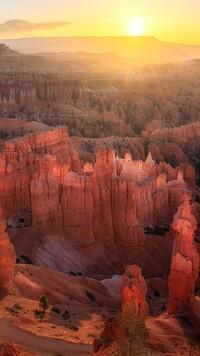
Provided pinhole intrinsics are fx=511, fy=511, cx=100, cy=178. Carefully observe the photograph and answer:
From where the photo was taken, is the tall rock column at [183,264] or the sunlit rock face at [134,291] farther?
the tall rock column at [183,264]

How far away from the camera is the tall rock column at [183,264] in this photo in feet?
70.7

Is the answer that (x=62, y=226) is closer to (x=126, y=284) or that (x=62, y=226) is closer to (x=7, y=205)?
(x=7, y=205)

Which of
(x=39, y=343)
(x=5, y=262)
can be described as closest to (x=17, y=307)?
(x=5, y=262)

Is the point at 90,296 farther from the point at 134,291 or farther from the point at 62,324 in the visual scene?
the point at 62,324

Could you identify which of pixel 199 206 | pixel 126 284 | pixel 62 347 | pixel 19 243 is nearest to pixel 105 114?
pixel 199 206

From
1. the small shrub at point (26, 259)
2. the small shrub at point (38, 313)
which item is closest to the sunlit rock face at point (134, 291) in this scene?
the small shrub at point (38, 313)

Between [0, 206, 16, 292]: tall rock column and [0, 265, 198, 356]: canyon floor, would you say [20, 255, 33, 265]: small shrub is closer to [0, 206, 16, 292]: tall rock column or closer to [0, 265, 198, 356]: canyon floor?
[0, 265, 198, 356]: canyon floor

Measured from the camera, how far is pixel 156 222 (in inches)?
1314

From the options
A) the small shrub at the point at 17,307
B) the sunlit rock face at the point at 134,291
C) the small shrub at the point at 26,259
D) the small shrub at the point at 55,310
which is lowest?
the small shrub at the point at 26,259

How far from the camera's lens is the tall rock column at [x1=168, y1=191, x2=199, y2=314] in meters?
21.5

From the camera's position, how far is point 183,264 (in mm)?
21641

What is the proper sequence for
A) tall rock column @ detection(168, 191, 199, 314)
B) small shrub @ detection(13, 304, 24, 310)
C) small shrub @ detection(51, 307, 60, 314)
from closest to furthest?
→ small shrub @ detection(13, 304, 24, 310)
small shrub @ detection(51, 307, 60, 314)
tall rock column @ detection(168, 191, 199, 314)

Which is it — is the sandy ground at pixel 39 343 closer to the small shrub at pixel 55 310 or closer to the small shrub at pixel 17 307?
the small shrub at pixel 17 307

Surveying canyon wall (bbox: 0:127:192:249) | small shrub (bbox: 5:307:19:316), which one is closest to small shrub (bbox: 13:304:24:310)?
small shrub (bbox: 5:307:19:316)
